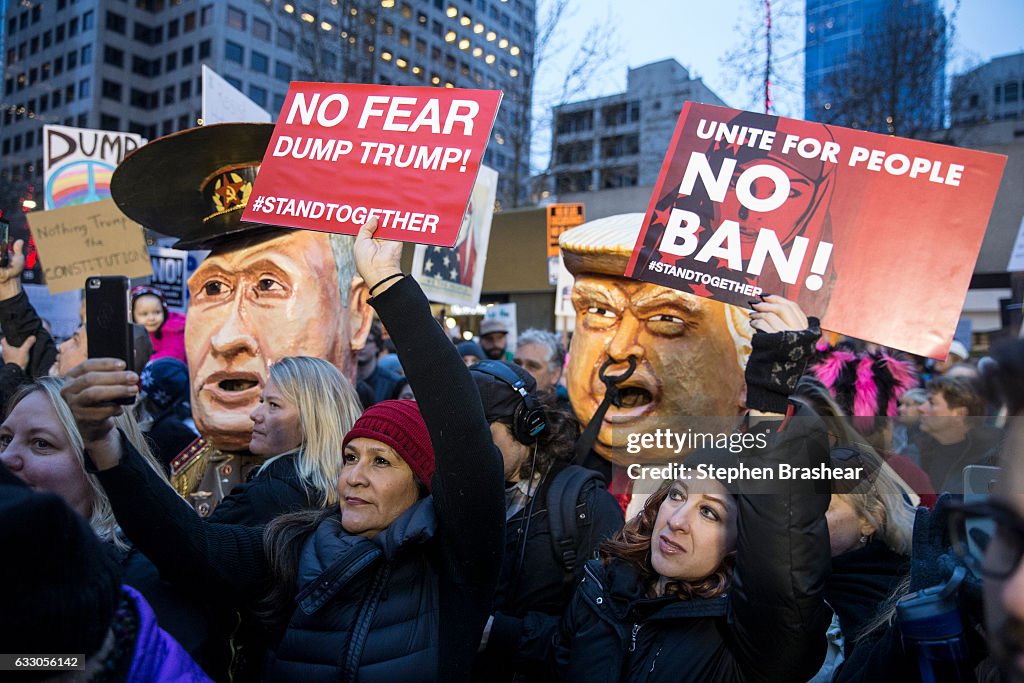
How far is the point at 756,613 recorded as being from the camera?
1580 mm

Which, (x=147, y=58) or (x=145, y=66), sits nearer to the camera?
(x=147, y=58)

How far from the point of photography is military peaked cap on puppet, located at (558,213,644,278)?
10.9ft

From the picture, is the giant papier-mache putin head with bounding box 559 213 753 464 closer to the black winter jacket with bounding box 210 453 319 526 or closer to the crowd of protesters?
the crowd of protesters

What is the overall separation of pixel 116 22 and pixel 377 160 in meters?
59.8

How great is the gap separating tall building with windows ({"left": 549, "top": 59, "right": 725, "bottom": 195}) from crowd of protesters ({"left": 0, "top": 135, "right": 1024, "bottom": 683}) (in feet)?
49.8

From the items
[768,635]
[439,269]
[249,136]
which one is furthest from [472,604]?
[439,269]

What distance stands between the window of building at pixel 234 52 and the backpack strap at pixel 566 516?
5218 cm

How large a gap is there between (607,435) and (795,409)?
170cm

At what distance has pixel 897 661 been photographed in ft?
4.29

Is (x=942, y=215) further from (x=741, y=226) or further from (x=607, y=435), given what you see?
(x=607, y=435)

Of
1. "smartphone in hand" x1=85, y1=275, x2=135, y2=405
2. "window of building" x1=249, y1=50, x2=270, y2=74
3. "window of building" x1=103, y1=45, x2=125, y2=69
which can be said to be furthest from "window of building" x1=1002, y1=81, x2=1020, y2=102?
"window of building" x1=103, y1=45, x2=125, y2=69

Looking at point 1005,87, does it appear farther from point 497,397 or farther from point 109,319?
point 109,319

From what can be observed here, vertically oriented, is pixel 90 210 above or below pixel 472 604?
above

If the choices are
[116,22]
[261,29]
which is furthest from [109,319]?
[116,22]
